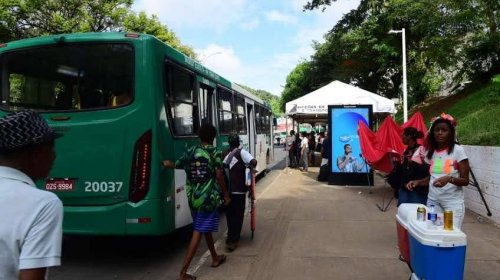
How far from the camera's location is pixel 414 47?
99.0 feet

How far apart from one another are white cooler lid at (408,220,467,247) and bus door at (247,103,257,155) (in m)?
10.2

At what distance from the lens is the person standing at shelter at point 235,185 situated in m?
7.14

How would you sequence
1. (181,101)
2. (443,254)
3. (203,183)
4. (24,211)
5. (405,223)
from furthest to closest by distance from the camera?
(181,101)
(203,183)
(405,223)
(443,254)
(24,211)

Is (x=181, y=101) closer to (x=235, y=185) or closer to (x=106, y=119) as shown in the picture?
(x=106, y=119)

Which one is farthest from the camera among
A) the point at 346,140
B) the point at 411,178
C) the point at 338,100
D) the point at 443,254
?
the point at 338,100

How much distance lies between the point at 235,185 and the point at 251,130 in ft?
Answer: 24.5

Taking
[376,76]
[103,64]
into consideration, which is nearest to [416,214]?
[103,64]

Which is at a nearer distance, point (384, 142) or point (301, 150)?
point (384, 142)

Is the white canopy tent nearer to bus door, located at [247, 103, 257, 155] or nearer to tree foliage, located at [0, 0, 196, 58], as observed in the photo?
bus door, located at [247, 103, 257, 155]

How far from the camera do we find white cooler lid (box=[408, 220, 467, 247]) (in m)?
3.76

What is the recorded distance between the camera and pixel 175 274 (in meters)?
6.07

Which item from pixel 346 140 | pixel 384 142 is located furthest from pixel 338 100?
pixel 384 142

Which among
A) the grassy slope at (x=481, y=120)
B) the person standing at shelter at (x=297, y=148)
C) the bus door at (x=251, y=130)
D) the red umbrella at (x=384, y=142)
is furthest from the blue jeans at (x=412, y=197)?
the person standing at shelter at (x=297, y=148)

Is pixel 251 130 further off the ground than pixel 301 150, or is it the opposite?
pixel 251 130
